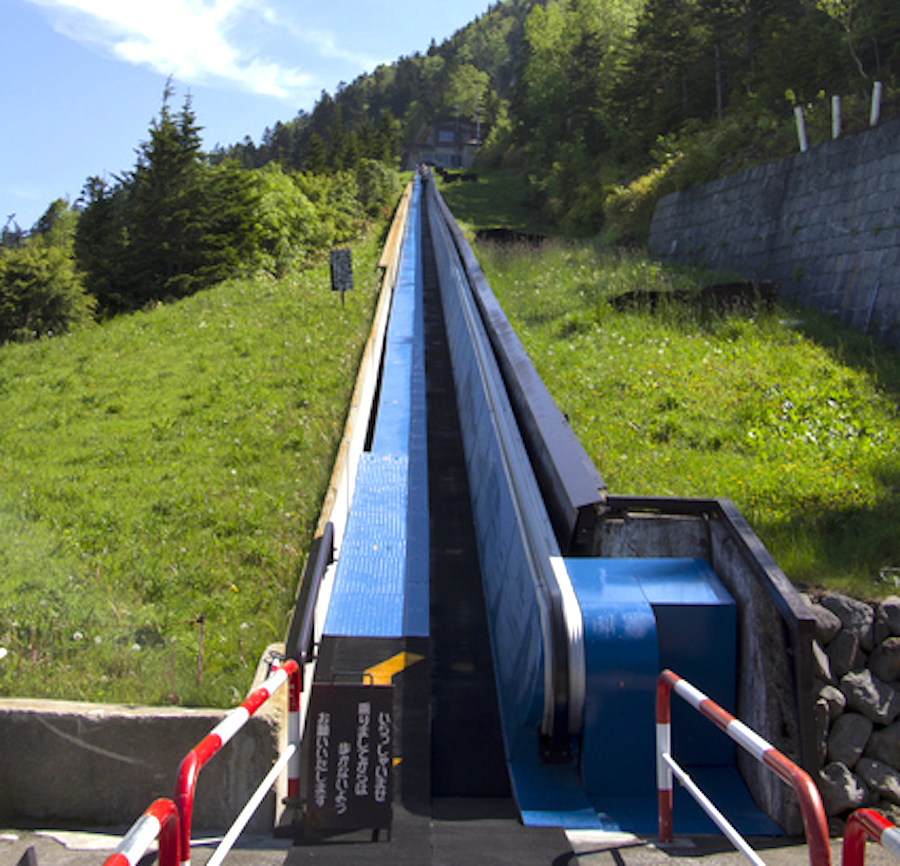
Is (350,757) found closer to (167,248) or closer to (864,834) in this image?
(864,834)

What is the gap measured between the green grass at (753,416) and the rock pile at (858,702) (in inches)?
12.1

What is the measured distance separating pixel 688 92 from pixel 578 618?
33.1 metres

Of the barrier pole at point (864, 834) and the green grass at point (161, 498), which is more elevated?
the barrier pole at point (864, 834)

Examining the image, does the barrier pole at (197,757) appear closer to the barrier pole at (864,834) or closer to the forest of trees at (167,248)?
the barrier pole at (864,834)

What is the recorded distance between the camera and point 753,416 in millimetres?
8812

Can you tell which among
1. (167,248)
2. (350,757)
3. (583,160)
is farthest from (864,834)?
(583,160)

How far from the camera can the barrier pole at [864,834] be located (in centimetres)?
213

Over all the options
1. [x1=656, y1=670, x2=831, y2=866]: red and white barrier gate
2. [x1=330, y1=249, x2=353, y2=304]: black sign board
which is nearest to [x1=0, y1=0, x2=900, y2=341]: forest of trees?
[x1=330, y1=249, x2=353, y2=304]: black sign board

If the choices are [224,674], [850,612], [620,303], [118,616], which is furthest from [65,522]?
[620,303]

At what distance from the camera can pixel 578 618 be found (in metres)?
4.95

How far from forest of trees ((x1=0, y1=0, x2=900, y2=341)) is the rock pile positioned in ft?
39.2

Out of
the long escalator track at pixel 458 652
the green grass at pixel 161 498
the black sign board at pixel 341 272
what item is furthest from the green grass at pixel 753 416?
the black sign board at pixel 341 272

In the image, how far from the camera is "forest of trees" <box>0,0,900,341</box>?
65.1ft

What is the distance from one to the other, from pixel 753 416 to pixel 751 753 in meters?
5.93
